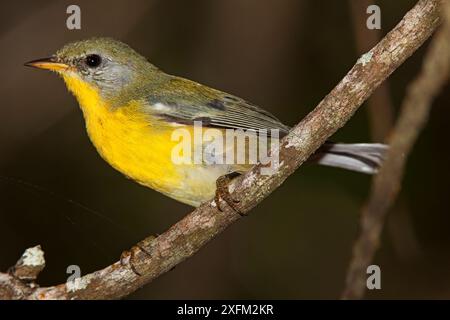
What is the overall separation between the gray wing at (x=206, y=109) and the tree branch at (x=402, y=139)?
2.24 meters

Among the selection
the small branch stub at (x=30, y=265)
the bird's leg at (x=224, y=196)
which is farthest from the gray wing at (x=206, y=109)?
the small branch stub at (x=30, y=265)

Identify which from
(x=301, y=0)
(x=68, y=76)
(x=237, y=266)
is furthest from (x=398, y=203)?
(x=68, y=76)

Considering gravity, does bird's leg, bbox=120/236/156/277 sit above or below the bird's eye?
below

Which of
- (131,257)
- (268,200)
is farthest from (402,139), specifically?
(268,200)

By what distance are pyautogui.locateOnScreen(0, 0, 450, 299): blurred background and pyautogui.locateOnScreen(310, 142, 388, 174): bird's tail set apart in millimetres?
1501

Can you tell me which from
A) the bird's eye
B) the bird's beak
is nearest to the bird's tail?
the bird's eye

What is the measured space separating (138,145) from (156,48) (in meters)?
3.34

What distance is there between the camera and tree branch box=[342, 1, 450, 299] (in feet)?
5.57

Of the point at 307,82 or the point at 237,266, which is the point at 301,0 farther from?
the point at 237,266

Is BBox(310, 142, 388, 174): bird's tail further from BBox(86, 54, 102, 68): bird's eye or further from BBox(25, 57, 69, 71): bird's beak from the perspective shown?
BBox(25, 57, 69, 71): bird's beak

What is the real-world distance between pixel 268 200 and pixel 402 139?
17.0ft

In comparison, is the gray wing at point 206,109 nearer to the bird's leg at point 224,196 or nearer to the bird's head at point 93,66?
the bird's head at point 93,66

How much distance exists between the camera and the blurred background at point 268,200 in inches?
Answer: 241

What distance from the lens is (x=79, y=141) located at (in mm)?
6902
